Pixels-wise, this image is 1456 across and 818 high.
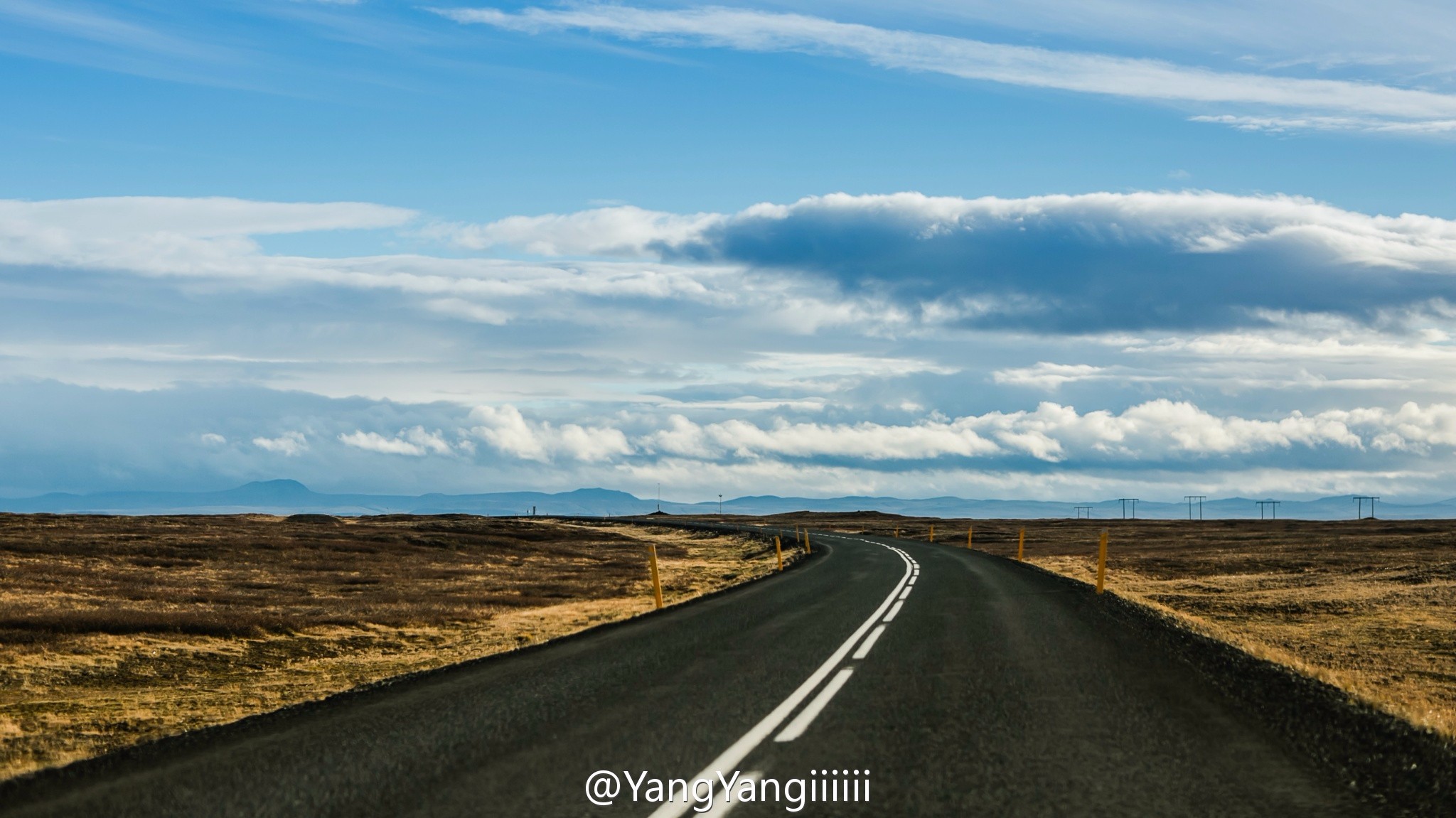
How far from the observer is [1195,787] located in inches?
284

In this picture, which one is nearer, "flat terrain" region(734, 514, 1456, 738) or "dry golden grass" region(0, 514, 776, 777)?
"dry golden grass" region(0, 514, 776, 777)

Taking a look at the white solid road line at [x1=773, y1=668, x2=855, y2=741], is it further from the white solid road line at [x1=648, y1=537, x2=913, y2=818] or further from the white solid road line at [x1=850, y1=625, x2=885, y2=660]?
the white solid road line at [x1=850, y1=625, x2=885, y2=660]

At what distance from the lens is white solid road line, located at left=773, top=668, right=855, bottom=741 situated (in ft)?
29.5

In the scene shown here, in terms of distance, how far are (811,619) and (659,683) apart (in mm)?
7741

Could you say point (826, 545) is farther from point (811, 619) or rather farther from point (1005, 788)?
point (1005, 788)

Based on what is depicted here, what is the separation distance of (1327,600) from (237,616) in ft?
91.5

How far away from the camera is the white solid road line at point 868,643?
1408 centimetres

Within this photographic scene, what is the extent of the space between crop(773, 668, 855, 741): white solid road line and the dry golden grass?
19.6ft

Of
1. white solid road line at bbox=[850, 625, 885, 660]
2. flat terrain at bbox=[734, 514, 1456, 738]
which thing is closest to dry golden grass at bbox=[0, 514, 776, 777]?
white solid road line at bbox=[850, 625, 885, 660]

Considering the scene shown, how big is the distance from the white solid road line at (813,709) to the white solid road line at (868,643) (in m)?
1.38

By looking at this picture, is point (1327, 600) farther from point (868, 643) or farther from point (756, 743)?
point (756, 743)

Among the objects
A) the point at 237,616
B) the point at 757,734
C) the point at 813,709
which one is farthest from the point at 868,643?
the point at 237,616

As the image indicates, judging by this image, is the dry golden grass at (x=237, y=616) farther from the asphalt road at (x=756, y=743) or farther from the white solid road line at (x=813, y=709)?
Result: the white solid road line at (x=813, y=709)

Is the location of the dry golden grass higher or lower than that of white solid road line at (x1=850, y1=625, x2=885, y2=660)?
lower
